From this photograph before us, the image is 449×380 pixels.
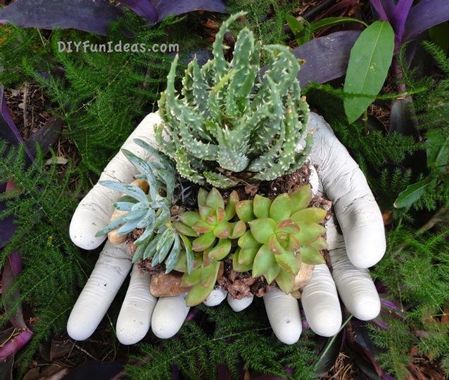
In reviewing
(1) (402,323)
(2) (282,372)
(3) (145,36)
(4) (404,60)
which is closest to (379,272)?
(1) (402,323)

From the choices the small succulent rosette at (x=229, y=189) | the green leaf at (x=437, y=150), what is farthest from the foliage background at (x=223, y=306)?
the small succulent rosette at (x=229, y=189)

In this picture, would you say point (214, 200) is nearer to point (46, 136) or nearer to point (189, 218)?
point (189, 218)

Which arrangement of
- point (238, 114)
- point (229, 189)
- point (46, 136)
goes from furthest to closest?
point (46, 136) < point (229, 189) < point (238, 114)

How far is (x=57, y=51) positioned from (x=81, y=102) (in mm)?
134

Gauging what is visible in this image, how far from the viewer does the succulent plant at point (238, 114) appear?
52 cm

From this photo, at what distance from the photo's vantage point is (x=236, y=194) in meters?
0.65

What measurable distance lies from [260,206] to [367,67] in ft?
1.03

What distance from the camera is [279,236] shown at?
0.62 m

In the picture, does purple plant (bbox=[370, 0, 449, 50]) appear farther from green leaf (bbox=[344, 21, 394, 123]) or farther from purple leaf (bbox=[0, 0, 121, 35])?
purple leaf (bbox=[0, 0, 121, 35])

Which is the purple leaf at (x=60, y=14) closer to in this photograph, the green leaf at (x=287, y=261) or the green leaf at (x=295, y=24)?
the green leaf at (x=295, y=24)

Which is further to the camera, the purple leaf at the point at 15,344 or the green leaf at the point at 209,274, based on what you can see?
the purple leaf at the point at 15,344

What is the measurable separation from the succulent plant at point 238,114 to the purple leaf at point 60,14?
0.32 m

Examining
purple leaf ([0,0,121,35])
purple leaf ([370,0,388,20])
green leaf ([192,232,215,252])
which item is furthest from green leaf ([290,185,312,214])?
purple leaf ([0,0,121,35])

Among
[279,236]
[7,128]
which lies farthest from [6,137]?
[279,236]
